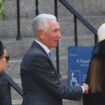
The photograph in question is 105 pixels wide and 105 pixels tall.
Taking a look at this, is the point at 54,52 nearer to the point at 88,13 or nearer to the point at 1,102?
the point at 88,13

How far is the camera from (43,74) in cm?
563

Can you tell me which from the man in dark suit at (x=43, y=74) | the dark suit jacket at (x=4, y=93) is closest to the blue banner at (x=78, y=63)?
the dark suit jacket at (x=4, y=93)

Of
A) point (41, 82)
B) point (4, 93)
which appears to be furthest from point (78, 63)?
point (41, 82)

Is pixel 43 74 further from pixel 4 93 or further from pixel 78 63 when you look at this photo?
→ pixel 78 63

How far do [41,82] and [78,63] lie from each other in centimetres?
177

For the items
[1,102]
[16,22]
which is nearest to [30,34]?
[16,22]

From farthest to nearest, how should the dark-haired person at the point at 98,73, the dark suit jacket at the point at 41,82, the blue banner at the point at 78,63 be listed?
the blue banner at the point at 78,63 < the dark-haired person at the point at 98,73 < the dark suit jacket at the point at 41,82

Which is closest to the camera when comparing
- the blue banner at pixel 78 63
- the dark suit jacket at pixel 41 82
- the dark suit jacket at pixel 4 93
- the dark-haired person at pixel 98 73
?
the dark suit jacket at pixel 41 82

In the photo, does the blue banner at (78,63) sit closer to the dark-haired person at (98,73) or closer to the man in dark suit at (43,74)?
the dark-haired person at (98,73)

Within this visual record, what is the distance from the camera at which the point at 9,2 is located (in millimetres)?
9375

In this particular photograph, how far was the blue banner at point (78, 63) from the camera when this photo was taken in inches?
288

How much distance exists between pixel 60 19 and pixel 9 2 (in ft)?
2.69

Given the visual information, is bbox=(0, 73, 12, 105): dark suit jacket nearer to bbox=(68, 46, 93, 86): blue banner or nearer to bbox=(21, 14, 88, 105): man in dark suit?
bbox=(21, 14, 88, 105): man in dark suit

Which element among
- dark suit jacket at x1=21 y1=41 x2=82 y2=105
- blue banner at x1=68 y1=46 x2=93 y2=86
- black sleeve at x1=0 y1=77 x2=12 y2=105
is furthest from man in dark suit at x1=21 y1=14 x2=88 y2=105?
blue banner at x1=68 y1=46 x2=93 y2=86
